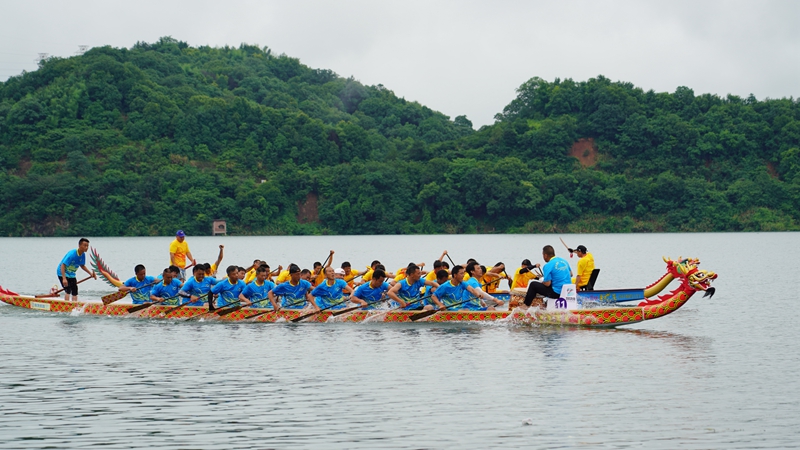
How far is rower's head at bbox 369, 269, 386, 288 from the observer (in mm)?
20977

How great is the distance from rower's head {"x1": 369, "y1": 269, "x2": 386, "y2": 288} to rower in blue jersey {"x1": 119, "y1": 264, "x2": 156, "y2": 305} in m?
5.44

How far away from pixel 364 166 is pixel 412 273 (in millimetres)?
75232

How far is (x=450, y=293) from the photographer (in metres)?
20.5

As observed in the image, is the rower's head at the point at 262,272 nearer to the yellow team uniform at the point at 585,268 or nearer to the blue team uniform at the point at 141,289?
the blue team uniform at the point at 141,289

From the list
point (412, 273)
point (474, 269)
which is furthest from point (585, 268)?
point (412, 273)

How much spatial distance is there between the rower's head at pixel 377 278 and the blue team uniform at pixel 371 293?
0.12 m

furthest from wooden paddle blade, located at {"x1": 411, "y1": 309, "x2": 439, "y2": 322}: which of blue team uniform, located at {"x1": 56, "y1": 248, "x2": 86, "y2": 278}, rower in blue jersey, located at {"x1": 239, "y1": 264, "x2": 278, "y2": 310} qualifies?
blue team uniform, located at {"x1": 56, "y1": 248, "x2": 86, "y2": 278}

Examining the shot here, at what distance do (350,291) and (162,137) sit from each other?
78.9 meters

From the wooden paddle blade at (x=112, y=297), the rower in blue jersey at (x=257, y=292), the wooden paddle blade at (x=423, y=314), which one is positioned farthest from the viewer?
the wooden paddle blade at (x=112, y=297)

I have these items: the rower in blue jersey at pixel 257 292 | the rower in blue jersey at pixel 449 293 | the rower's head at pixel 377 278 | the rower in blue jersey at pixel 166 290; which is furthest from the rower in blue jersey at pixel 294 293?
the rower in blue jersey at pixel 449 293

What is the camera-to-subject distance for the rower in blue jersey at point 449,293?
20.5 meters

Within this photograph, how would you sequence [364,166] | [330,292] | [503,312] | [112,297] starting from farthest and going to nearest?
[364,166] → [112,297] → [330,292] → [503,312]

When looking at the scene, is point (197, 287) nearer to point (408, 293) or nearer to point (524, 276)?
point (408, 293)

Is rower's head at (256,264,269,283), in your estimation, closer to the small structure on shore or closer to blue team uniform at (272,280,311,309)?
blue team uniform at (272,280,311,309)
